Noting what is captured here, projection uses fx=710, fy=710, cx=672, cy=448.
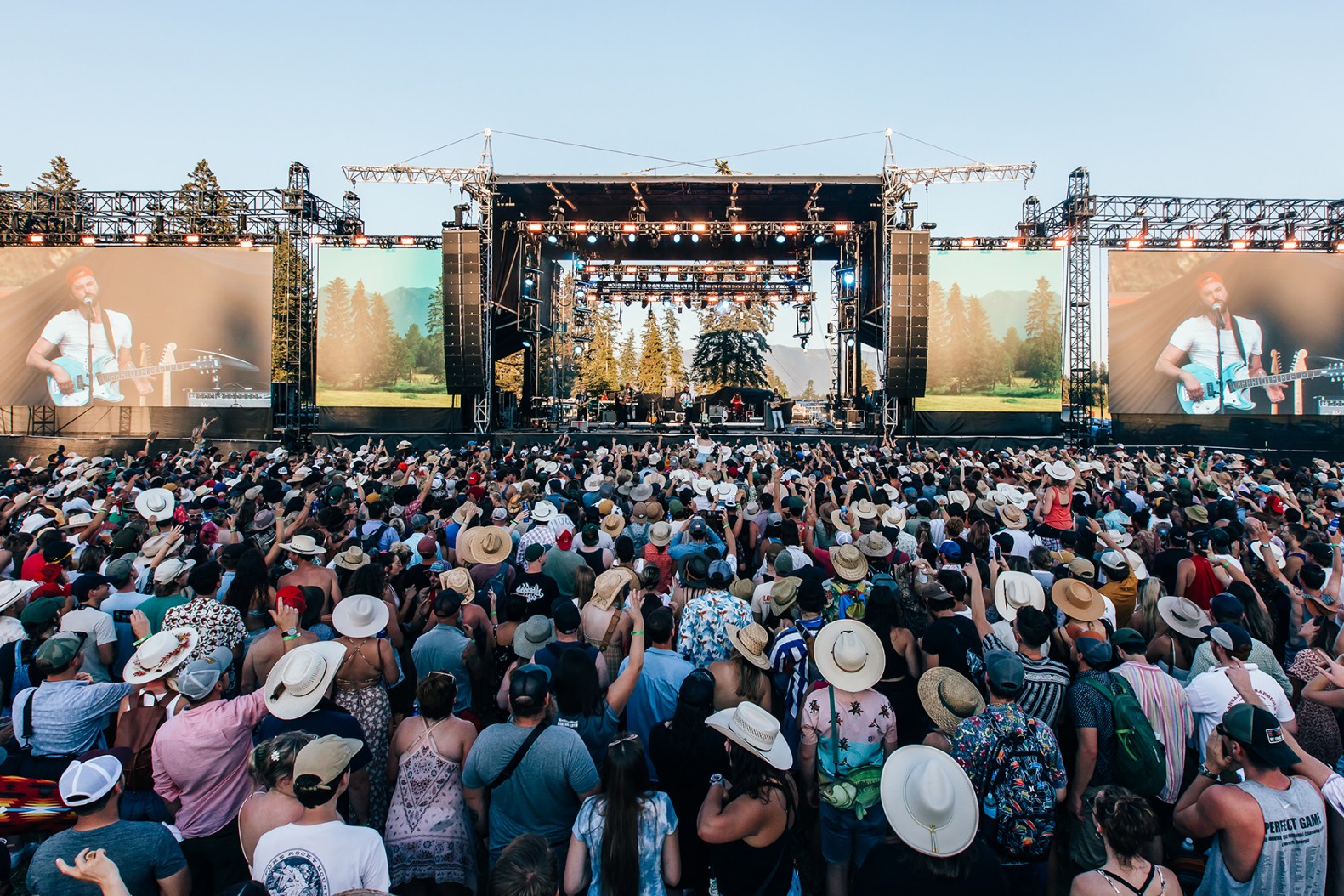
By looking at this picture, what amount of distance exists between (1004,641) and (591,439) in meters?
16.5

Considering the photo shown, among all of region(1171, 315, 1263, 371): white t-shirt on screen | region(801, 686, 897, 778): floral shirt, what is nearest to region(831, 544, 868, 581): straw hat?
region(801, 686, 897, 778): floral shirt

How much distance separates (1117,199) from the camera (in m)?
21.2

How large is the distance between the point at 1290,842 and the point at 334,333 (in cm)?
2484

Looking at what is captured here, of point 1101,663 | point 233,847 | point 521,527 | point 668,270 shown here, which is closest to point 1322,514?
point 1101,663

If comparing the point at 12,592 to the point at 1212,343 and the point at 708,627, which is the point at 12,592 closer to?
the point at 708,627

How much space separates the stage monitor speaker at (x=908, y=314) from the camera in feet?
63.2

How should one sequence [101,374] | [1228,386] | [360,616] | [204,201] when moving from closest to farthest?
[360,616] < [1228,386] < [101,374] < [204,201]

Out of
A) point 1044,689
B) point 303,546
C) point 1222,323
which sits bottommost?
point 1044,689

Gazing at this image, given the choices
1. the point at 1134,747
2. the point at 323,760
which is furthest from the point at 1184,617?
the point at 323,760

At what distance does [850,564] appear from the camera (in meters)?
4.73

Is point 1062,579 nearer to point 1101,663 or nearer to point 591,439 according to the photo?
point 1101,663

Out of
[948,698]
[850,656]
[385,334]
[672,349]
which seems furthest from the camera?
[672,349]

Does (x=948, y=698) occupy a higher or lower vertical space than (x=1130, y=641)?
lower

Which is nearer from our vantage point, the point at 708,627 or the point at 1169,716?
the point at 1169,716
